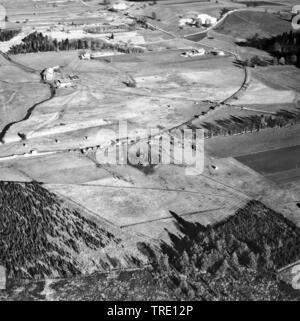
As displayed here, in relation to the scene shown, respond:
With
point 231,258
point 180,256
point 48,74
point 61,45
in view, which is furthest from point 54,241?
point 61,45

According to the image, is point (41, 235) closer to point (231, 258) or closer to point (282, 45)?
point (231, 258)

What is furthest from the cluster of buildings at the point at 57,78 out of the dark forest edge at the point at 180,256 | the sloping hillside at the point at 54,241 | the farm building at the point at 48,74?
the dark forest edge at the point at 180,256

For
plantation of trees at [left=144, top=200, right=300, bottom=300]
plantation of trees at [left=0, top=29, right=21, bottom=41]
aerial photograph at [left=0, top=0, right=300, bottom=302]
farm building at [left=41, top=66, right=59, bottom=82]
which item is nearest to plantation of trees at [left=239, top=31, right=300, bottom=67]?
aerial photograph at [left=0, top=0, right=300, bottom=302]

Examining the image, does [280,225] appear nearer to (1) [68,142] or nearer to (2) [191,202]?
(2) [191,202]

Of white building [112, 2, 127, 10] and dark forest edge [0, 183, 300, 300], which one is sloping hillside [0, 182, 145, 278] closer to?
dark forest edge [0, 183, 300, 300]
